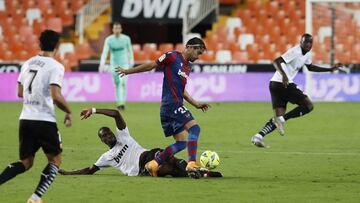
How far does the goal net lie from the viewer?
102 feet

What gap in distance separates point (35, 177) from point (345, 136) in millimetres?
8275

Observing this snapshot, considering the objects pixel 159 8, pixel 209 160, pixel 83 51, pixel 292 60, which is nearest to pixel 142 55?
pixel 159 8

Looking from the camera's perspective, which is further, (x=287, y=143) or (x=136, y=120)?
(x=136, y=120)

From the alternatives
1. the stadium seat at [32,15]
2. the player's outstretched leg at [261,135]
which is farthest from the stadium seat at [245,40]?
the player's outstretched leg at [261,135]

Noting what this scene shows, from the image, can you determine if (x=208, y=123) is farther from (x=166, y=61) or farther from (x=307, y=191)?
(x=307, y=191)

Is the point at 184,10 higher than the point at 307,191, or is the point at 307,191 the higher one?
the point at 184,10

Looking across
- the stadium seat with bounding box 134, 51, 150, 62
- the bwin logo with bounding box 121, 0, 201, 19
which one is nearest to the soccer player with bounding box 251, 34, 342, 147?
the stadium seat with bounding box 134, 51, 150, 62

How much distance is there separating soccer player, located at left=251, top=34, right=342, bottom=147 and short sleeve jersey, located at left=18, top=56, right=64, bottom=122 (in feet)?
24.2

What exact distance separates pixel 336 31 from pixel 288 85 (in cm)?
1497

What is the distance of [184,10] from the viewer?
3256 centimetres

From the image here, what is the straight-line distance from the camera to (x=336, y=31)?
31578mm

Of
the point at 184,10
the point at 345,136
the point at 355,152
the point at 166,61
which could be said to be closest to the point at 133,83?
the point at 184,10

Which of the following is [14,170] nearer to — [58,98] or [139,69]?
[58,98]

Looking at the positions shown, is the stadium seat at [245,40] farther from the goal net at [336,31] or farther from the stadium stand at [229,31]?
the goal net at [336,31]
